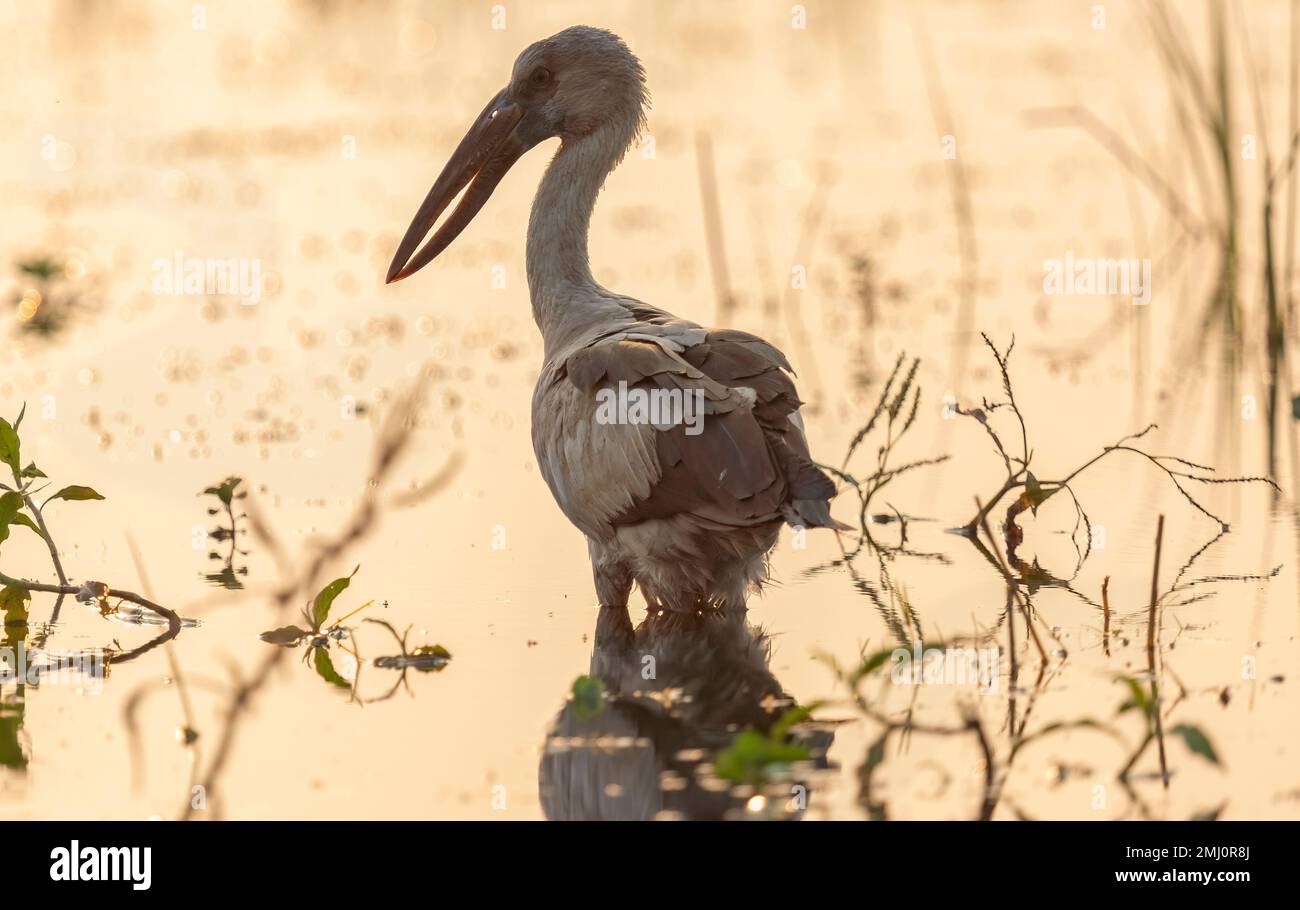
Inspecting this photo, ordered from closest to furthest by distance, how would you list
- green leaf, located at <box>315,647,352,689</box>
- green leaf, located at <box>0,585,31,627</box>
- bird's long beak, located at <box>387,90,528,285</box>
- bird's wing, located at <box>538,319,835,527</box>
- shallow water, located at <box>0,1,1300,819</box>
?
shallow water, located at <box>0,1,1300,819</box>
green leaf, located at <box>315,647,352,689</box>
bird's wing, located at <box>538,319,835,527</box>
green leaf, located at <box>0,585,31,627</box>
bird's long beak, located at <box>387,90,528,285</box>

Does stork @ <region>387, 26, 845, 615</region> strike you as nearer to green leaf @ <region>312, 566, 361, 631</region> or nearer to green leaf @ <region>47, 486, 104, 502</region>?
green leaf @ <region>312, 566, 361, 631</region>

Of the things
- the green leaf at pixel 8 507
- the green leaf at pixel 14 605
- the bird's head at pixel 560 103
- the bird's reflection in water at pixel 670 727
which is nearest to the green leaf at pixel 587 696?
the bird's reflection in water at pixel 670 727

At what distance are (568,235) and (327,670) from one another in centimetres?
230

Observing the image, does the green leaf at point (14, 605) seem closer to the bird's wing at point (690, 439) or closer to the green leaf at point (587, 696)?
the bird's wing at point (690, 439)

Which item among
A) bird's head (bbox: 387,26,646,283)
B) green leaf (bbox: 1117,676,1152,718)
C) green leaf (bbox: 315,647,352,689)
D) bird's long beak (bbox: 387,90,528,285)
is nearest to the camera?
green leaf (bbox: 1117,676,1152,718)

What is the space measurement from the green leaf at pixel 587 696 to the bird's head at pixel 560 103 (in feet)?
9.80

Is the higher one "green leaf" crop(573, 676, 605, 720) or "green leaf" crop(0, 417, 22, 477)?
"green leaf" crop(0, 417, 22, 477)

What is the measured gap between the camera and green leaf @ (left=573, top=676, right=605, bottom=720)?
5.43 m

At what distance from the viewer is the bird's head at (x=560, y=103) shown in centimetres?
777

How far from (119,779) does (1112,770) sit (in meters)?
2.51

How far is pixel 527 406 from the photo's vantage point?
962 cm

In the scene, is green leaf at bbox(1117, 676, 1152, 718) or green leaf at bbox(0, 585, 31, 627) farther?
green leaf at bbox(0, 585, 31, 627)

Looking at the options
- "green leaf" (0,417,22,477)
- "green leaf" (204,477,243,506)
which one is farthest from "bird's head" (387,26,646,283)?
"green leaf" (0,417,22,477)

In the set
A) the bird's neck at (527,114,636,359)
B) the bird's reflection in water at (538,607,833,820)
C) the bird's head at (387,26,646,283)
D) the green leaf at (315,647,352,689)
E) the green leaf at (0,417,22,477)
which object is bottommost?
the bird's reflection in water at (538,607,833,820)
